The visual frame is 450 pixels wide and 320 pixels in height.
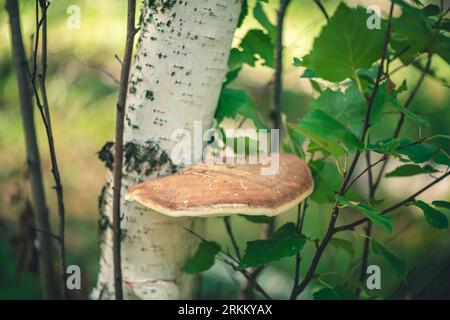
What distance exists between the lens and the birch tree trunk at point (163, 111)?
0.99 metres

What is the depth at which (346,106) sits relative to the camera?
950mm

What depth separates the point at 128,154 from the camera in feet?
3.48

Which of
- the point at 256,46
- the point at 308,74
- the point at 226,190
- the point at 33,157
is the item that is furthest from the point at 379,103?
the point at 33,157

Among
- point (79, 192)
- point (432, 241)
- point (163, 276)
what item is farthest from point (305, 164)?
point (79, 192)

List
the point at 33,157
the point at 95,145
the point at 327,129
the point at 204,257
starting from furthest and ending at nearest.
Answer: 1. the point at 95,145
2. the point at 33,157
3. the point at 204,257
4. the point at 327,129

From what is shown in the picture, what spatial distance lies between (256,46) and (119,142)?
46 cm

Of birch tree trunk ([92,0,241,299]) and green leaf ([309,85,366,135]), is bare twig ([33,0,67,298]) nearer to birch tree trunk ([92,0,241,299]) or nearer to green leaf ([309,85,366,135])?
birch tree trunk ([92,0,241,299])

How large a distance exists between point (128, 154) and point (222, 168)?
24cm

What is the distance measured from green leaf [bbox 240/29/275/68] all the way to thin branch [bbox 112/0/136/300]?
1.20 feet

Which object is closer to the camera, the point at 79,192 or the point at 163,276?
the point at 163,276

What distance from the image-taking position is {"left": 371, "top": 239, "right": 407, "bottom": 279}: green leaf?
3.18 feet

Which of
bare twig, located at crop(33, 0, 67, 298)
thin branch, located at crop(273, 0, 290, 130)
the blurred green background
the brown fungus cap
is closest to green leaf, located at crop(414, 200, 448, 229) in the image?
the brown fungus cap

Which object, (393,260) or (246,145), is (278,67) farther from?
(393,260)
